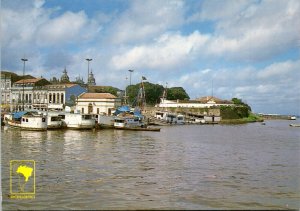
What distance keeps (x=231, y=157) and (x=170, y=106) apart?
3652 inches

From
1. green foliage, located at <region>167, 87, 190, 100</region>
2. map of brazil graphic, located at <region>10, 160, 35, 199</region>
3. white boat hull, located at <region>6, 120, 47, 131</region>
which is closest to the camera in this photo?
map of brazil graphic, located at <region>10, 160, 35, 199</region>

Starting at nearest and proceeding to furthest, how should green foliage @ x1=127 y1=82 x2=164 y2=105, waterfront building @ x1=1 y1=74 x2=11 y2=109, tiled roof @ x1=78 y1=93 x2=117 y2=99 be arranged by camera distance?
1. tiled roof @ x1=78 y1=93 x2=117 y2=99
2. waterfront building @ x1=1 y1=74 x2=11 y2=109
3. green foliage @ x1=127 y1=82 x2=164 y2=105

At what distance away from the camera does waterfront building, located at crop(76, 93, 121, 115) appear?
85.6m

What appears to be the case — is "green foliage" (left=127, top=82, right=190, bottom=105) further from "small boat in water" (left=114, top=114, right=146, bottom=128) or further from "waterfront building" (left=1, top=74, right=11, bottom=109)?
"small boat in water" (left=114, top=114, right=146, bottom=128)

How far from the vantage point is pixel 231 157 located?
89.2 ft

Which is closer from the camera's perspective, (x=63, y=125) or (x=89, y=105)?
(x=63, y=125)

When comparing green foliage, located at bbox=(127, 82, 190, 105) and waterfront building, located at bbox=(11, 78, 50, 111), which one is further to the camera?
green foliage, located at bbox=(127, 82, 190, 105)

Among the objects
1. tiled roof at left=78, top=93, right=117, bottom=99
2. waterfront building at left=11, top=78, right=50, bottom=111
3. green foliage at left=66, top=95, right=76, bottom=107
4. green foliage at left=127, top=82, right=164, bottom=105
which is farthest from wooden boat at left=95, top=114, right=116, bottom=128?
green foliage at left=127, top=82, right=164, bottom=105

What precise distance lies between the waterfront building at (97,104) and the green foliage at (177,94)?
59196 millimetres

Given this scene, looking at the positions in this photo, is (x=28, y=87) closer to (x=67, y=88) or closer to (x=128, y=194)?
(x=67, y=88)

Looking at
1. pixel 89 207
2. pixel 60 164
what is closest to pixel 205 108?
pixel 60 164

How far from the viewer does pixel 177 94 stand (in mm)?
149375

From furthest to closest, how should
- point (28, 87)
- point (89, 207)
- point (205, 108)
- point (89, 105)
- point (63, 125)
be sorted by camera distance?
point (205, 108), point (28, 87), point (89, 105), point (63, 125), point (89, 207)

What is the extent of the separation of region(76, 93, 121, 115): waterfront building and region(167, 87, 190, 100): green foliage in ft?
194
